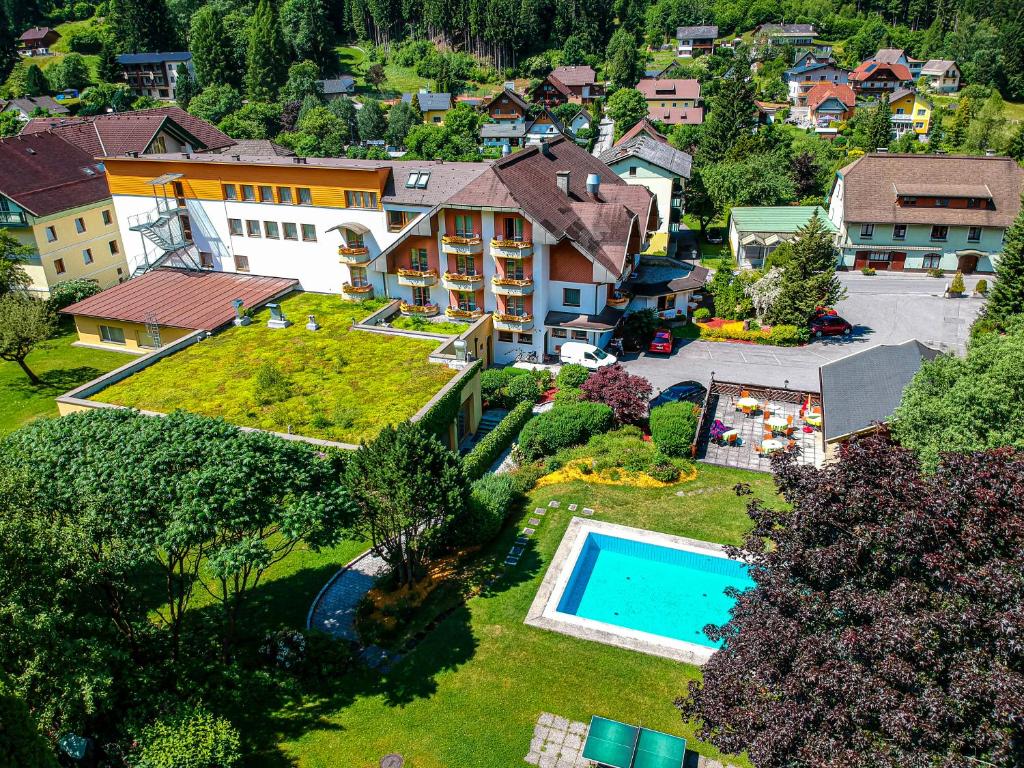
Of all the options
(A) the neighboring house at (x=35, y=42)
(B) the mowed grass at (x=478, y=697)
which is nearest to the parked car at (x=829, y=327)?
(B) the mowed grass at (x=478, y=697)

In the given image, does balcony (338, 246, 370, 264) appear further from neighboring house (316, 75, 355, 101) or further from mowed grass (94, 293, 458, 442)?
neighboring house (316, 75, 355, 101)

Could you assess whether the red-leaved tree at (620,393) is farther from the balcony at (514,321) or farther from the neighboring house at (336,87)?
the neighboring house at (336,87)

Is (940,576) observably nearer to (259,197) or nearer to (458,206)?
(458,206)

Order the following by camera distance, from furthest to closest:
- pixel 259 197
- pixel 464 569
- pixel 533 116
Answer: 1. pixel 533 116
2. pixel 259 197
3. pixel 464 569

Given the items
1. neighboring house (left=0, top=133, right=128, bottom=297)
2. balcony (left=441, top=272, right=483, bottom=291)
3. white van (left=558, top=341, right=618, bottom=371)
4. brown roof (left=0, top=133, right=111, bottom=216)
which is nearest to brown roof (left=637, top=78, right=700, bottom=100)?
brown roof (left=0, top=133, right=111, bottom=216)

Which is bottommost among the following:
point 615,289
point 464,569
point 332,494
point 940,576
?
point 464,569

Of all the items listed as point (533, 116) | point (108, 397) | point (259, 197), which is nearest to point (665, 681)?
point (108, 397)
